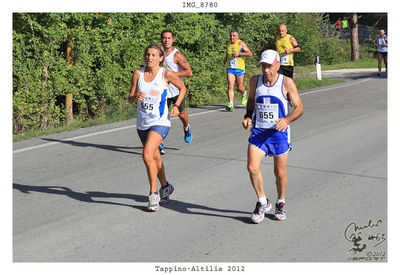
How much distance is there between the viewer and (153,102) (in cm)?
717

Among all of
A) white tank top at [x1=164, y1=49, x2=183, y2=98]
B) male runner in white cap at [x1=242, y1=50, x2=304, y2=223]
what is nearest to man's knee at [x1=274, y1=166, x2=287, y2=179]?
male runner in white cap at [x1=242, y1=50, x2=304, y2=223]

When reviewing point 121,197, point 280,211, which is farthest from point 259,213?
point 121,197

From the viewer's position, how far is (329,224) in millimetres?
6613

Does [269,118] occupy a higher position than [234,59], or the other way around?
[234,59]

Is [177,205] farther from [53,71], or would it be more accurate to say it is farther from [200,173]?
[53,71]

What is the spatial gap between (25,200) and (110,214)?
1.31 metres

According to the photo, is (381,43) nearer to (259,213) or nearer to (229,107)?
(229,107)

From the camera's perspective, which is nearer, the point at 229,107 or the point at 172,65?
the point at 172,65

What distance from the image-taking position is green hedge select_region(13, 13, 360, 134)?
44.8 feet

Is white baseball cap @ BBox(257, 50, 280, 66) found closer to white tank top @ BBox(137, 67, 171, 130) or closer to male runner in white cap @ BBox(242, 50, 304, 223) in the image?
male runner in white cap @ BBox(242, 50, 304, 223)

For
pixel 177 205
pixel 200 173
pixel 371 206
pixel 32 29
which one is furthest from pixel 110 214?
pixel 32 29
